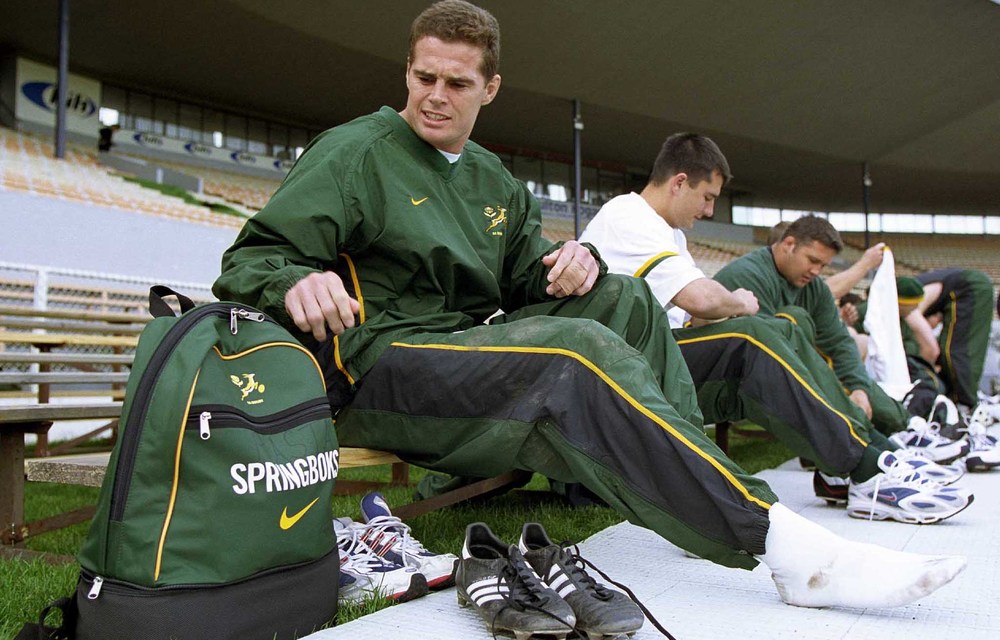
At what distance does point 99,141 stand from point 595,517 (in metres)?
19.3

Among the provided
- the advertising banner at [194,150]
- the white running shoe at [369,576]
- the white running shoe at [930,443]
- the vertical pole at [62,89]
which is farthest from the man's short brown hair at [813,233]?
the advertising banner at [194,150]

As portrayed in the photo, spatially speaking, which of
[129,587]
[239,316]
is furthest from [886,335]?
[129,587]

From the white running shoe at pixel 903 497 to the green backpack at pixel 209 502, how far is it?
171cm

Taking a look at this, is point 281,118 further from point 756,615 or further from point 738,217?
point 756,615

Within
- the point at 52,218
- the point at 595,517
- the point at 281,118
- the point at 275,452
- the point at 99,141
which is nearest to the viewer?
the point at 275,452

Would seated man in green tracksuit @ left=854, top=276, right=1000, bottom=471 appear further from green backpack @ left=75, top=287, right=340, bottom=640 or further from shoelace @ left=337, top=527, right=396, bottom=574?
green backpack @ left=75, top=287, right=340, bottom=640

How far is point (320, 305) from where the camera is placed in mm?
1397

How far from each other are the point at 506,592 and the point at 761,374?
1382mm

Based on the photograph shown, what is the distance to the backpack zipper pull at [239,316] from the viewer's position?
1304 mm

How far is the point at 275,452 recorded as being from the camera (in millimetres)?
1231

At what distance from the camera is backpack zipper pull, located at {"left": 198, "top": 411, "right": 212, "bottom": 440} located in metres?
1.16

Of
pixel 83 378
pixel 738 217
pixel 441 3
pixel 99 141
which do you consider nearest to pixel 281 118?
pixel 99 141

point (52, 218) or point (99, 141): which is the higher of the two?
point (99, 141)

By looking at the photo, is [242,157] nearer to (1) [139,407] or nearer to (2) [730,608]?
(1) [139,407]
